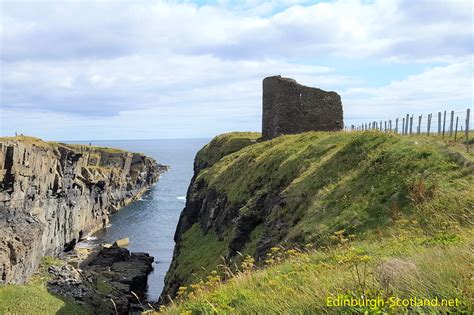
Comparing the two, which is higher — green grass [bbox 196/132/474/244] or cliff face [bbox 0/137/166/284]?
green grass [bbox 196/132/474/244]

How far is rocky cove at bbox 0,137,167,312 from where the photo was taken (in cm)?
5481

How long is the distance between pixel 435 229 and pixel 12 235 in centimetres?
5490

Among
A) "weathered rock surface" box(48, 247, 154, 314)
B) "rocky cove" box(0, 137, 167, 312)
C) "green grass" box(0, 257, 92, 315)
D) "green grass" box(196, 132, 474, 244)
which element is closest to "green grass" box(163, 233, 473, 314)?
"green grass" box(196, 132, 474, 244)

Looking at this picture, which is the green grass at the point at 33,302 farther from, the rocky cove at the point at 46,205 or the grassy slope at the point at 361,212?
the grassy slope at the point at 361,212

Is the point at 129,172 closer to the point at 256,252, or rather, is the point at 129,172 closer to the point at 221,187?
the point at 221,187

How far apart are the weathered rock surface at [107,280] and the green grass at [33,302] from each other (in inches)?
79.7

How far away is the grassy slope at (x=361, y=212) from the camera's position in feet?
25.1

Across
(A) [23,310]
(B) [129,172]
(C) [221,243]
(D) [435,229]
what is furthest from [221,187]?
(B) [129,172]

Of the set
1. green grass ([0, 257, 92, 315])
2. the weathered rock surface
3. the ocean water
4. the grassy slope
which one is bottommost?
the ocean water

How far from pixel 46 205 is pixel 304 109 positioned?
54289 millimetres

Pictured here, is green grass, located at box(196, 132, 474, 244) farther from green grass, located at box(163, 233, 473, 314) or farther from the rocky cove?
the rocky cove

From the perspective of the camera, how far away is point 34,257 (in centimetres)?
5922

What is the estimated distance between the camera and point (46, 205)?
78.5 metres

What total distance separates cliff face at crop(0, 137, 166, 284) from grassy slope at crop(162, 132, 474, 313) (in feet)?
105
